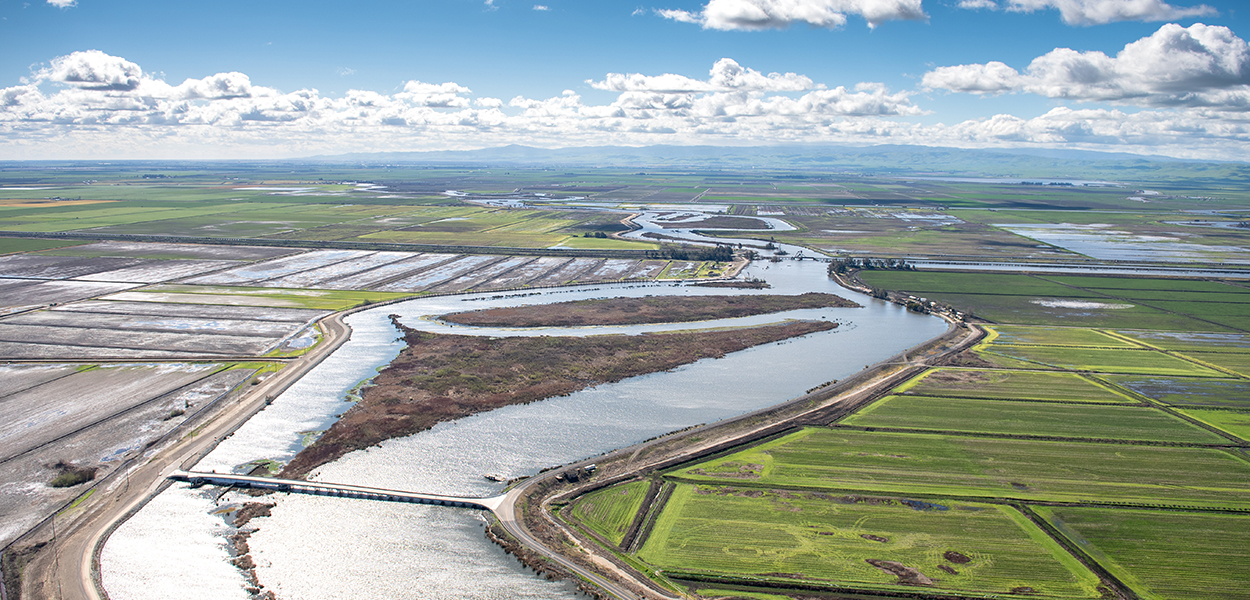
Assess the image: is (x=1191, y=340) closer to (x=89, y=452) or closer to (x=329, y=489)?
(x=329, y=489)

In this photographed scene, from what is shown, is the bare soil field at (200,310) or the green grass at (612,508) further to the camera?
the bare soil field at (200,310)

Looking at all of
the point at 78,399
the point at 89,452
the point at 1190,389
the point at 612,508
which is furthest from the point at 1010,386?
the point at 78,399

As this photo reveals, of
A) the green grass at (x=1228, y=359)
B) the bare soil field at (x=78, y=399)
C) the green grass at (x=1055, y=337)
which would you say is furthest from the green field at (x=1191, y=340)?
the bare soil field at (x=78, y=399)

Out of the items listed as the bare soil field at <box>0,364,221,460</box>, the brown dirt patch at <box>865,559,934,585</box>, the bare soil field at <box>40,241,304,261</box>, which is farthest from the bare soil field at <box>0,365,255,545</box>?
the bare soil field at <box>40,241,304,261</box>

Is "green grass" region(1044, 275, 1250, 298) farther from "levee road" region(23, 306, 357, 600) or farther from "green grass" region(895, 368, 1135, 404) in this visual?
"levee road" region(23, 306, 357, 600)

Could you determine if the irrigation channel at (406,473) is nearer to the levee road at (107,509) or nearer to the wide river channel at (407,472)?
the wide river channel at (407,472)

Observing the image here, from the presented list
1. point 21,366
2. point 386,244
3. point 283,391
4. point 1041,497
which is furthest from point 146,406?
point 386,244

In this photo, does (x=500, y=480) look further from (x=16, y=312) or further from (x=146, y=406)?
(x=16, y=312)
